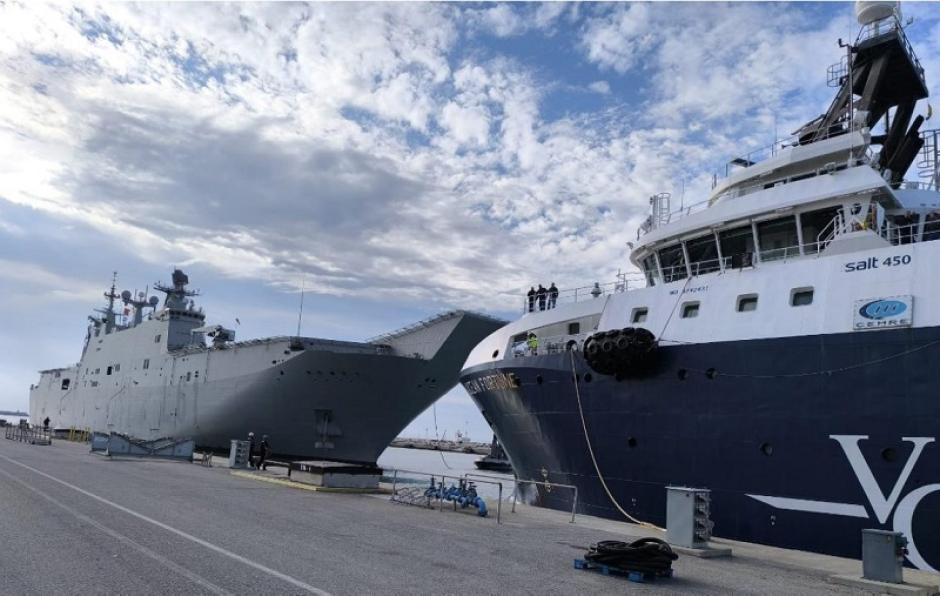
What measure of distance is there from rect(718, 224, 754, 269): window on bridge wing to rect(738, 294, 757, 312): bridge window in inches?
77.0

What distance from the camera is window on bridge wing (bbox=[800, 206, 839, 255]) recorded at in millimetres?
15328

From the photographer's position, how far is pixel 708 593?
28.4 ft

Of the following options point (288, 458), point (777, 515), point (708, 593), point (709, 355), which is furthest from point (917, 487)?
point (288, 458)

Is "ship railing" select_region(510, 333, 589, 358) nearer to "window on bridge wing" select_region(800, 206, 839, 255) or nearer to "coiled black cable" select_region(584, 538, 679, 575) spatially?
"window on bridge wing" select_region(800, 206, 839, 255)

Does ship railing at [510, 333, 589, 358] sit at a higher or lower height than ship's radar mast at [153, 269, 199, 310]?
lower

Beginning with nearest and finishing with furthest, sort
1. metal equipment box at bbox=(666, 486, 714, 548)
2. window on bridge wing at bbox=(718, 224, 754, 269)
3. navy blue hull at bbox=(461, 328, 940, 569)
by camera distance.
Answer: metal equipment box at bbox=(666, 486, 714, 548) < navy blue hull at bbox=(461, 328, 940, 569) < window on bridge wing at bbox=(718, 224, 754, 269)

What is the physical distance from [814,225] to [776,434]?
5.35 m

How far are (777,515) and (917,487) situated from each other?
2523 millimetres

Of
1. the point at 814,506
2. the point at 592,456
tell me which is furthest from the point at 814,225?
the point at 592,456

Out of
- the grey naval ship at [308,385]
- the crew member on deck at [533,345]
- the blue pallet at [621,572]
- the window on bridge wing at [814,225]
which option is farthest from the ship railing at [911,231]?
the grey naval ship at [308,385]

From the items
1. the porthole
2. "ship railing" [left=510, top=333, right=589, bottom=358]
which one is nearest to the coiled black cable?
the porthole

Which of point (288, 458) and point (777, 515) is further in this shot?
point (288, 458)

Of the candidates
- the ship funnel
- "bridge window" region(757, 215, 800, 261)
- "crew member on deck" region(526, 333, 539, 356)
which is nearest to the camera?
→ "bridge window" region(757, 215, 800, 261)

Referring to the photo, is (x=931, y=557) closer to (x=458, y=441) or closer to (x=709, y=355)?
(x=709, y=355)
